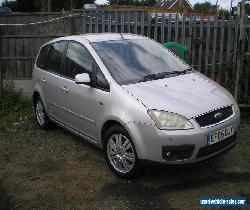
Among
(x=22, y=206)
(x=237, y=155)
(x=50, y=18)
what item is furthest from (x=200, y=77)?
(x=50, y=18)

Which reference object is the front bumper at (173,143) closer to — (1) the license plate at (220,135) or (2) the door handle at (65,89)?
(1) the license plate at (220,135)

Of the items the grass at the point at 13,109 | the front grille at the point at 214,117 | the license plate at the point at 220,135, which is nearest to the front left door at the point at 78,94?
the front grille at the point at 214,117

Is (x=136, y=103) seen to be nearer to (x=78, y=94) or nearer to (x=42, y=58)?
(x=78, y=94)

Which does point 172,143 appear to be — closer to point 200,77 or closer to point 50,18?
point 200,77

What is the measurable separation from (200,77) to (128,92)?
4.10 feet

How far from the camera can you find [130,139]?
15.0 feet

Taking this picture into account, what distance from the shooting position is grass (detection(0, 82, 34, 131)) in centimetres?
770

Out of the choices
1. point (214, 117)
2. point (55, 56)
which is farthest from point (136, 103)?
point (55, 56)

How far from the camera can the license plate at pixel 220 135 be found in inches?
172

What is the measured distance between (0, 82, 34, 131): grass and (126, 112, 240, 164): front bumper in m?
3.66

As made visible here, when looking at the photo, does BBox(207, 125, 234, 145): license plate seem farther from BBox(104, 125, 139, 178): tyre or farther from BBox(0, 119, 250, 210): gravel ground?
BBox(104, 125, 139, 178): tyre

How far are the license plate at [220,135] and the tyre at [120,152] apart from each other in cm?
86

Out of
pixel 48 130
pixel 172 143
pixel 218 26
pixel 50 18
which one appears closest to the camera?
pixel 172 143

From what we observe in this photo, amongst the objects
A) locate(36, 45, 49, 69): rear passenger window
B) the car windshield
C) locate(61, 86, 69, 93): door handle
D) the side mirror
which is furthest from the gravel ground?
locate(36, 45, 49, 69): rear passenger window
